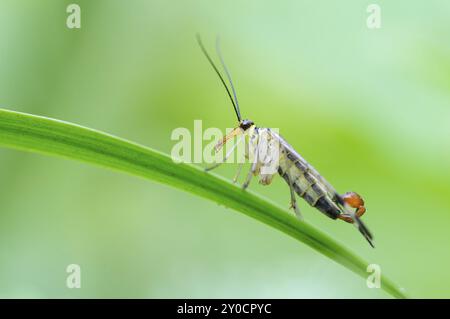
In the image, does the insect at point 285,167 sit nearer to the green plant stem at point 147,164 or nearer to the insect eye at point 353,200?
the insect eye at point 353,200

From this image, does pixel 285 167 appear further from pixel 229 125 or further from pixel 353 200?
pixel 229 125

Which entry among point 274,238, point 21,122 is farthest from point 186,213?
point 21,122

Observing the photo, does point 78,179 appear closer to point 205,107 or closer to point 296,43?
point 205,107

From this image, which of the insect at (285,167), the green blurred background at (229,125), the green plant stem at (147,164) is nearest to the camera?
the green plant stem at (147,164)

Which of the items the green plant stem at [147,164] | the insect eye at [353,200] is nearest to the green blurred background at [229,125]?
the insect eye at [353,200]

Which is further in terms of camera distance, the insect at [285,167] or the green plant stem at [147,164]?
the insect at [285,167]
